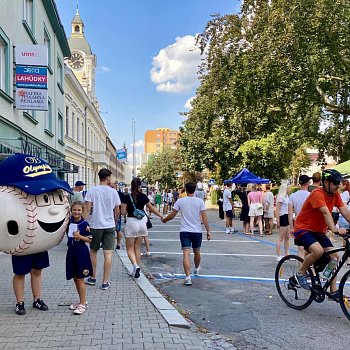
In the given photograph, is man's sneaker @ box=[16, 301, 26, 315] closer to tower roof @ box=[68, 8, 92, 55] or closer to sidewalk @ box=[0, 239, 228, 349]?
sidewalk @ box=[0, 239, 228, 349]

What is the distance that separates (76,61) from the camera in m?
50.4

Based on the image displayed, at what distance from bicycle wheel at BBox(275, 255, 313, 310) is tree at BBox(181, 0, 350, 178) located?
12.0 metres

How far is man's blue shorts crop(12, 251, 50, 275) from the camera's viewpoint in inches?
198

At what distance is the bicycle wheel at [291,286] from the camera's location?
5703 millimetres

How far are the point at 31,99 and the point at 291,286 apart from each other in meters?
10.0

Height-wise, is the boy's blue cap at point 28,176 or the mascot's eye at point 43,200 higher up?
the boy's blue cap at point 28,176

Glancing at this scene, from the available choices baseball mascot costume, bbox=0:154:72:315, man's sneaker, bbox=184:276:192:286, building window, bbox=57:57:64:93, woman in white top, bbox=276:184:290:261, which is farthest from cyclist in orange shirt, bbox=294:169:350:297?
building window, bbox=57:57:64:93

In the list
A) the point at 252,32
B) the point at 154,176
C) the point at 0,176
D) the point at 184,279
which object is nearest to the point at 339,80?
the point at 252,32

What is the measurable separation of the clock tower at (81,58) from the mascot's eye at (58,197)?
44.3 metres

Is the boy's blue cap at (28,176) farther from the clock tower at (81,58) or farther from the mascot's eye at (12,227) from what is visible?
the clock tower at (81,58)

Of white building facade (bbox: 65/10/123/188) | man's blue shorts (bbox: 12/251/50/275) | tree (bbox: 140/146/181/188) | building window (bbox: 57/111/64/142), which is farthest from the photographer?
tree (bbox: 140/146/181/188)

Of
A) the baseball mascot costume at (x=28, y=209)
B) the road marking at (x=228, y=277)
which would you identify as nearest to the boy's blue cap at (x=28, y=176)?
the baseball mascot costume at (x=28, y=209)

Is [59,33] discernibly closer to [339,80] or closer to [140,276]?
[339,80]

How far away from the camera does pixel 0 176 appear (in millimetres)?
4633
